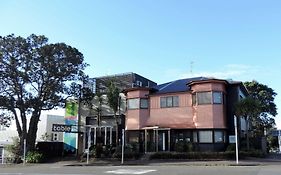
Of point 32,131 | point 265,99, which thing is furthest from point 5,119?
point 265,99

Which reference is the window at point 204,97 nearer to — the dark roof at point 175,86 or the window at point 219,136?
the dark roof at point 175,86

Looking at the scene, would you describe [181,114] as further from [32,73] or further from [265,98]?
[265,98]

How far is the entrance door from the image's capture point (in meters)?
36.2

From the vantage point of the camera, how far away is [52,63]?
114 feet

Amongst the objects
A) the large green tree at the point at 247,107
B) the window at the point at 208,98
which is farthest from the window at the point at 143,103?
the large green tree at the point at 247,107

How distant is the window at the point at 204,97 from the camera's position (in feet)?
112

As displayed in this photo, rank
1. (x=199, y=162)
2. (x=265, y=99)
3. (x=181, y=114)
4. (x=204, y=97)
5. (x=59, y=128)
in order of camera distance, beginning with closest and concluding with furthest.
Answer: (x=199, y=162) → (x=59, y=128) → (x=204, y=97) → (x=181, y=114) → (x=265, y=99)

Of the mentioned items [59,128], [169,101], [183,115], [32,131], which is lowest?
[32,131]

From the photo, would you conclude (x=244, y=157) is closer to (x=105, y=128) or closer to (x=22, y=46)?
(x=105, y=128)

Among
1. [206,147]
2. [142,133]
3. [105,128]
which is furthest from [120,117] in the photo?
[206,147]

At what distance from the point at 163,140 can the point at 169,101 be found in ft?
13.2

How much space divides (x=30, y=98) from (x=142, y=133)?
11.7m

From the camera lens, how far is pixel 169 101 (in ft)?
122

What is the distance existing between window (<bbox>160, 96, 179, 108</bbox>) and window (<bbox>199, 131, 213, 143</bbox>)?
4.15 m
